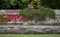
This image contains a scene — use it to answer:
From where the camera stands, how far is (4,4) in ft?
19.5

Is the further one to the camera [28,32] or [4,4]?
[4,4]

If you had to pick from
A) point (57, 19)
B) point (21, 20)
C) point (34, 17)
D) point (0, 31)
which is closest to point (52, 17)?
point (57, 19)

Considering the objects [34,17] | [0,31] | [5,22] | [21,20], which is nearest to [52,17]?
[34,17]

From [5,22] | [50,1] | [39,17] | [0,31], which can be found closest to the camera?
[0,31]

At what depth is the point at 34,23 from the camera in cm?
461

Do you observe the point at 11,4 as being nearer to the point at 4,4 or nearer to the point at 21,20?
the point at 4,4

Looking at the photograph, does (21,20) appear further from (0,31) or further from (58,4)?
(58,4)

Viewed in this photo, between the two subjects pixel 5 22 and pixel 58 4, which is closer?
pixel 5 22

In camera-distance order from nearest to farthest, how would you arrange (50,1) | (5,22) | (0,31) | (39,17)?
(0,31) → (5,22) → (39,17) → (50,1)

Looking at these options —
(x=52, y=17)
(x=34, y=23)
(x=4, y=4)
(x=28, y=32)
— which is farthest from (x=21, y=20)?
(x=4, y=4)

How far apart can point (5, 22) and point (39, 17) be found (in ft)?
2.71

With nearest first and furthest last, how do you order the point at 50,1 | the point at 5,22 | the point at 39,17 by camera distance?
the point at 5,22
the point at 39,17
the point at 50,1

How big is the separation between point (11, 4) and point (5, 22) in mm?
1448

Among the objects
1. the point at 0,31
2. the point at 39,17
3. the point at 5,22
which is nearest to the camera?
the point at 0,31
